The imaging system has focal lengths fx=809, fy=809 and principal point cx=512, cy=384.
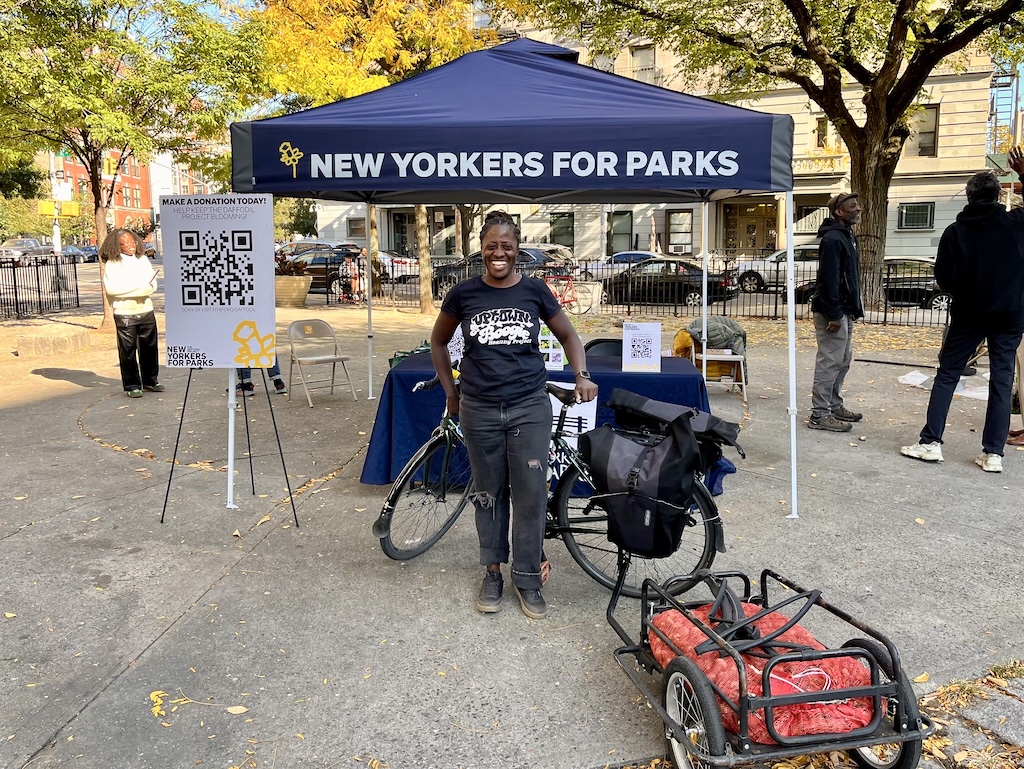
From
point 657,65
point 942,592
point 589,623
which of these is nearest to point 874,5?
point 942,592

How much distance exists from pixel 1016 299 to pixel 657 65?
117 feet

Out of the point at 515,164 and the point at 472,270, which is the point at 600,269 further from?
the point at 515,164

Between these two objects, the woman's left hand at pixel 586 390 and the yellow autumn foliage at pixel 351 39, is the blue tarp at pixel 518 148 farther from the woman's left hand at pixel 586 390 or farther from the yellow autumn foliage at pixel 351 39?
the yellow autumn foliage at pixel 351 39

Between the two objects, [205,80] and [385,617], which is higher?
[205,80]

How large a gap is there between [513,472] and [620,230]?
39304 millimetres

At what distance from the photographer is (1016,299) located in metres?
5.68

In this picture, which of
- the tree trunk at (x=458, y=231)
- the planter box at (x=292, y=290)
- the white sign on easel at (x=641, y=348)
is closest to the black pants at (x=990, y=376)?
the white sign on easel at (x=641, y=348)

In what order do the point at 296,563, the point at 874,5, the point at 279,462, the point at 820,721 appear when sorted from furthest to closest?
the point at 874,5 → the point at 279,462 → the point at 296,563 → the point at 820,721

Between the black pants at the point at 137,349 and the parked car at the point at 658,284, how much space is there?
12.4m

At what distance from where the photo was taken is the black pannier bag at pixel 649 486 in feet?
10.7

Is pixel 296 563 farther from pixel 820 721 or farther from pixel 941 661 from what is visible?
pixel 941 661

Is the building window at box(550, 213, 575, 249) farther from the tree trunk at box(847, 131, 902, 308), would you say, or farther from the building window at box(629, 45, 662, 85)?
the tree trunk at box(847, 131, 902, 308)

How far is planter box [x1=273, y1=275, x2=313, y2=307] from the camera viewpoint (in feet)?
66.2

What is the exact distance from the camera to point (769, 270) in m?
24.2
